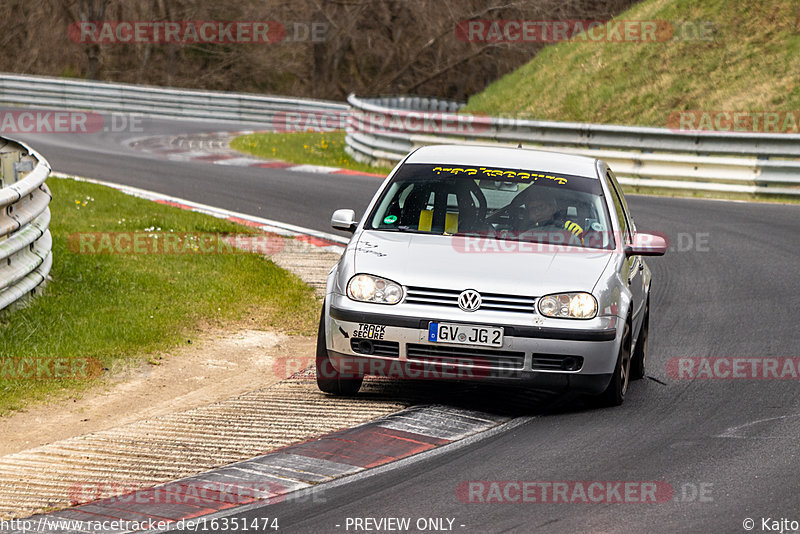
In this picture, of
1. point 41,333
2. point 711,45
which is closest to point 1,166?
point 41,333

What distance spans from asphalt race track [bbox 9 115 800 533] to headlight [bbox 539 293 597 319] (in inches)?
27.2

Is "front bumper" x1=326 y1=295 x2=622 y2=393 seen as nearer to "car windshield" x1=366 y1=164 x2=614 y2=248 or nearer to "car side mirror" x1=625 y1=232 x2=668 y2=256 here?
"car side mirror" x1=625 y1=232 x2=668 y2=256

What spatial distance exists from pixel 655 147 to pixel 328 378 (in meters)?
13.3

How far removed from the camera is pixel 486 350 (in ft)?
23.7

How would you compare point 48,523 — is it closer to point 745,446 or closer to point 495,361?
point 495,361

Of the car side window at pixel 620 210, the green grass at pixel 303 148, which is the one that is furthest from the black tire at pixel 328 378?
the green grass at pixel 303 148

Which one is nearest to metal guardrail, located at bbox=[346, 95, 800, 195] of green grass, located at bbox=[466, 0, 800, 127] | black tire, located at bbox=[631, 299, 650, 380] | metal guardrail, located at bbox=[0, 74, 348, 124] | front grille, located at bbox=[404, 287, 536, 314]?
green grass, located at bbox=[466, 0, 800, 127]

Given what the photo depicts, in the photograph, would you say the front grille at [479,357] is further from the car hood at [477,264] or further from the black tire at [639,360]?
the black tire at [639,360]

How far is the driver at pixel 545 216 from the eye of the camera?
8219 mm

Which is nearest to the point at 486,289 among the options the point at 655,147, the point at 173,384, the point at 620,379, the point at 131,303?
the point at 620,379

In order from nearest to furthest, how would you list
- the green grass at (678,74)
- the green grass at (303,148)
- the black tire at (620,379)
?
the black tire at (620,379)
the green grass at (303,148)
the green grass at (678,74)

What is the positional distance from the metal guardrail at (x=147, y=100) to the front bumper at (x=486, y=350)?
26548 millimetres

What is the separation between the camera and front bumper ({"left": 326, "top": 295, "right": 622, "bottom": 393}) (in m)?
7.20

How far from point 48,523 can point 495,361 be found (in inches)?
114
